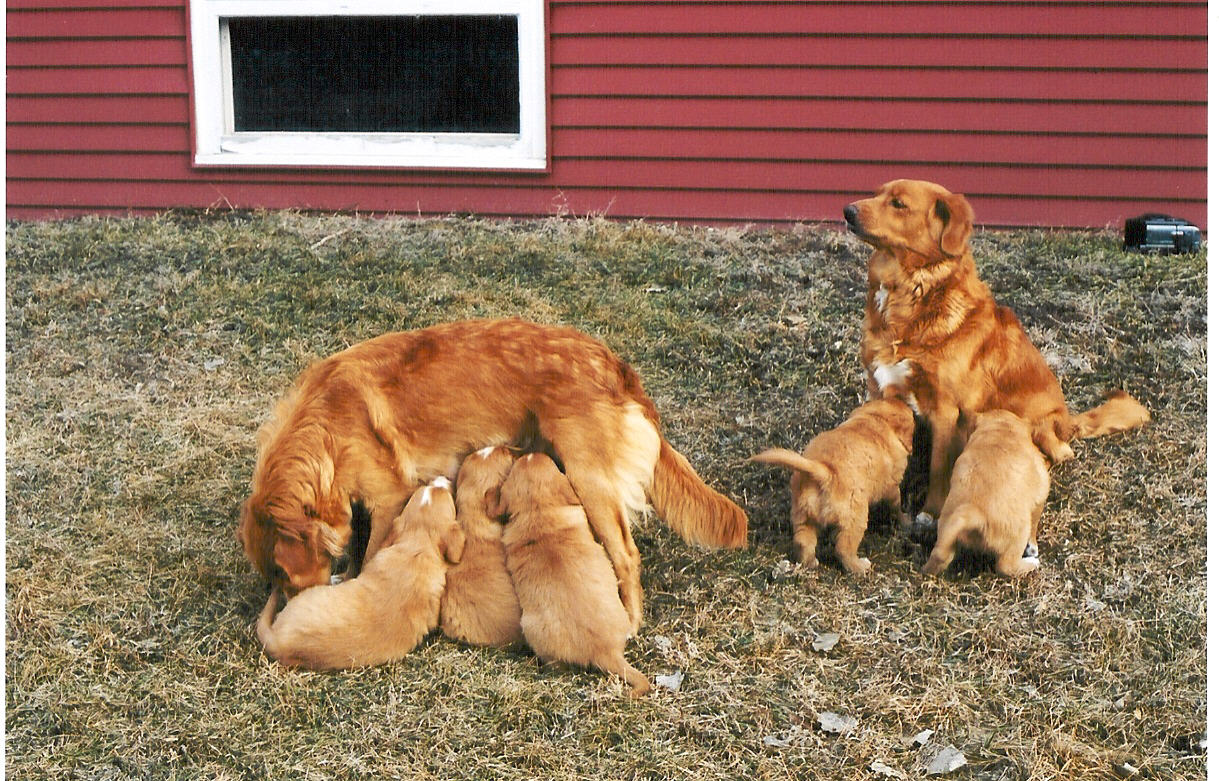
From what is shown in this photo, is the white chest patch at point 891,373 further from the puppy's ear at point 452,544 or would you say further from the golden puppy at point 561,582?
the puppy's ear at point 452,544

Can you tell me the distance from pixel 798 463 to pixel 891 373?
0.65 m

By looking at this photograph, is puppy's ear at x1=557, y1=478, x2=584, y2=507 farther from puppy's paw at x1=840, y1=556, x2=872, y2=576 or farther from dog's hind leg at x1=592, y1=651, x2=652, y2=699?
puppy's paw at x1=840, y1=556, x2=872, y2=576

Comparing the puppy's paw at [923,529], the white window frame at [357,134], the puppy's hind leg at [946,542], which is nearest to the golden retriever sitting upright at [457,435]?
the puppy's hind leg at [946,542]

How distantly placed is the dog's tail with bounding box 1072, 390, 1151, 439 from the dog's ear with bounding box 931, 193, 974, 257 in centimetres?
76

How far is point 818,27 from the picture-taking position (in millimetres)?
6117

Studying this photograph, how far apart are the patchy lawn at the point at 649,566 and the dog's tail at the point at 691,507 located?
0.53 ft

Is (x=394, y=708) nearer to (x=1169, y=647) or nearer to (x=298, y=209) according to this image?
(x=1169, y=647)

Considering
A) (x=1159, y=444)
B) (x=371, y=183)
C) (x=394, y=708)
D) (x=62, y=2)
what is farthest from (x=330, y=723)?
(x=62, y=2)

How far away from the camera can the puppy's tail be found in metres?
2.75

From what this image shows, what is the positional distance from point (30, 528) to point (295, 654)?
1.38 metres

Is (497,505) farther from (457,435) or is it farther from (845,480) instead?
(845,480)

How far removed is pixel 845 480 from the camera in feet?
10.5

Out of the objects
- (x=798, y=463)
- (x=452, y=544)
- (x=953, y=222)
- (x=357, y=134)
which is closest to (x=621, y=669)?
(x=452, y=544)

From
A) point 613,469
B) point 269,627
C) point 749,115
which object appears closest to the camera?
point 269,627
